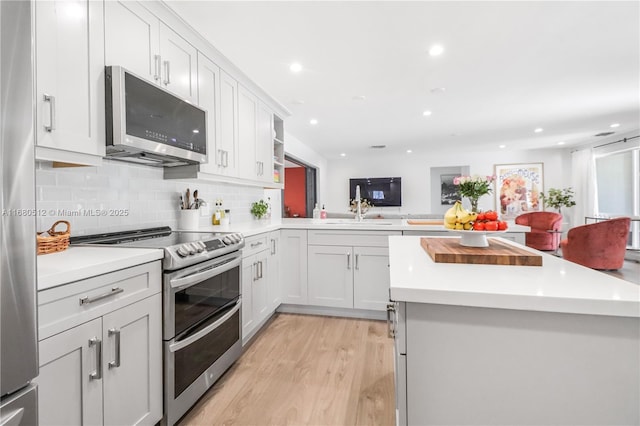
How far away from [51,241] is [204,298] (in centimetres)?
76

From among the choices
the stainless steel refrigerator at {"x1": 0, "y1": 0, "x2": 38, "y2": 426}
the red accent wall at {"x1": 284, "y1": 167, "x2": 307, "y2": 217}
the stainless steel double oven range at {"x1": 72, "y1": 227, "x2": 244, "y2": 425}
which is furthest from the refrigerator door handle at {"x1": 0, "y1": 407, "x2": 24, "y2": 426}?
the red accent wall at {"x1": 284, "y1": 167, "x2": 307, "y2": 217}

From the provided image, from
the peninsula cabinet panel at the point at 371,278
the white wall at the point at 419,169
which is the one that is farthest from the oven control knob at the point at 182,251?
the white wall at the point at 419,169

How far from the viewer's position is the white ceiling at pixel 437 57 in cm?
198

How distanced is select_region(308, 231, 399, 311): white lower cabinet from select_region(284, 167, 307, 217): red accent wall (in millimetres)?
4463

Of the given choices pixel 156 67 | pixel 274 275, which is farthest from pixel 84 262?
pixel 274 275

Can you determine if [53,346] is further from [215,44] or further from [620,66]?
[620,66]

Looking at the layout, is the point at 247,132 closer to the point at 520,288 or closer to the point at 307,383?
the point at 307,383

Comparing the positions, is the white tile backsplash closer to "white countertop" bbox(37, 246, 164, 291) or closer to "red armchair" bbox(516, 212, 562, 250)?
"white countertop" bbox(37, 246, 164, 291)

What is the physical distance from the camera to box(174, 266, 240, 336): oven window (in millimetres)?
1575

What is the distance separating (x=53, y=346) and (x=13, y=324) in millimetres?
488

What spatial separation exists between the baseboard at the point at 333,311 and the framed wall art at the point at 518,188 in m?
6.21

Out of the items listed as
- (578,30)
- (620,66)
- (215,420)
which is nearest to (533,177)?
(620,66)

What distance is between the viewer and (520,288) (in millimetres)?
860

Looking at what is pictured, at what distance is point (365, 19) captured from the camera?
2.04 m
